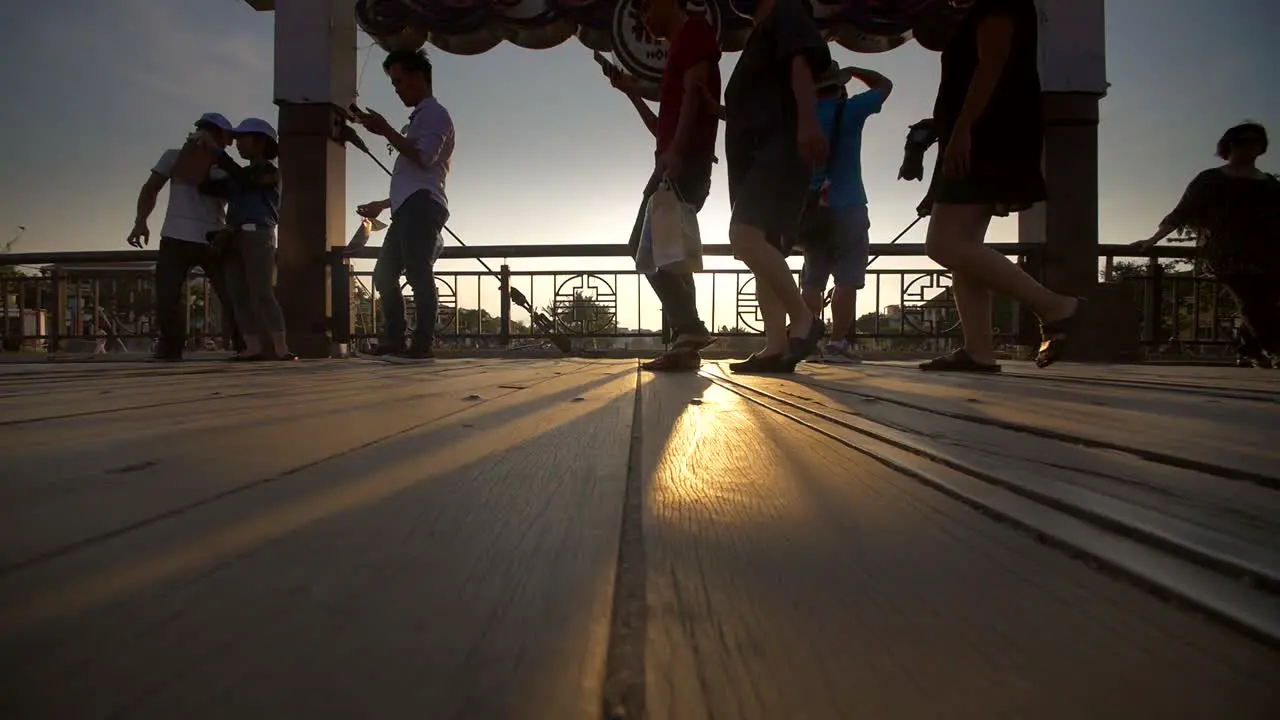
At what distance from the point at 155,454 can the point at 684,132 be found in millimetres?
2661

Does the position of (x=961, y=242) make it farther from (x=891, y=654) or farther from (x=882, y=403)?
(x=891, y=654)

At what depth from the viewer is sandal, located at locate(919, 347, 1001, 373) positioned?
10.2 ft

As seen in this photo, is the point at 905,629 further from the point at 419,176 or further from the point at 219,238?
the point at 219,238

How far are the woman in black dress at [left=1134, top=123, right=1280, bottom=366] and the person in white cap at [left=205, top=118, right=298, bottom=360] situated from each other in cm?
602

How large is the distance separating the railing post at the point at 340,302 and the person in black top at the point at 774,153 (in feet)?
18.5

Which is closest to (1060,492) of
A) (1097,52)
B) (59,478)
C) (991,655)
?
(991,655)

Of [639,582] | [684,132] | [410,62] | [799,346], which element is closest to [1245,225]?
[799,346]

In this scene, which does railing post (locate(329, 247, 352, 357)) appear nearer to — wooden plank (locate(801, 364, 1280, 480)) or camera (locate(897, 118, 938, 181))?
camera (locate(897, 118, 938, 181))

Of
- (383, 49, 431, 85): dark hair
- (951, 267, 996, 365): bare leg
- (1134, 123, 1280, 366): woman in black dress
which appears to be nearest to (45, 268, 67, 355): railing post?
(383, 49, 431, 85): dark hair

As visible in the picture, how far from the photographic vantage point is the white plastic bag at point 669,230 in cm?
315

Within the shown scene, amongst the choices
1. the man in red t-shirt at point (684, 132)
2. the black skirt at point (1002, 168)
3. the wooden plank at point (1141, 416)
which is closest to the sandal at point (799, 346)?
the man in red t-shirt at point (684, 132)

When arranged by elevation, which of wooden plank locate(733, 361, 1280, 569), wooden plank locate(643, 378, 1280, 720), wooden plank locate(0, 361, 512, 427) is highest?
wooden plank locate(0, 361, 512, 427)

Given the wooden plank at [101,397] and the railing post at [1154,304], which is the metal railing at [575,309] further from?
the wooden plank at [101,397]

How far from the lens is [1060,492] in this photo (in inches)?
21.5
